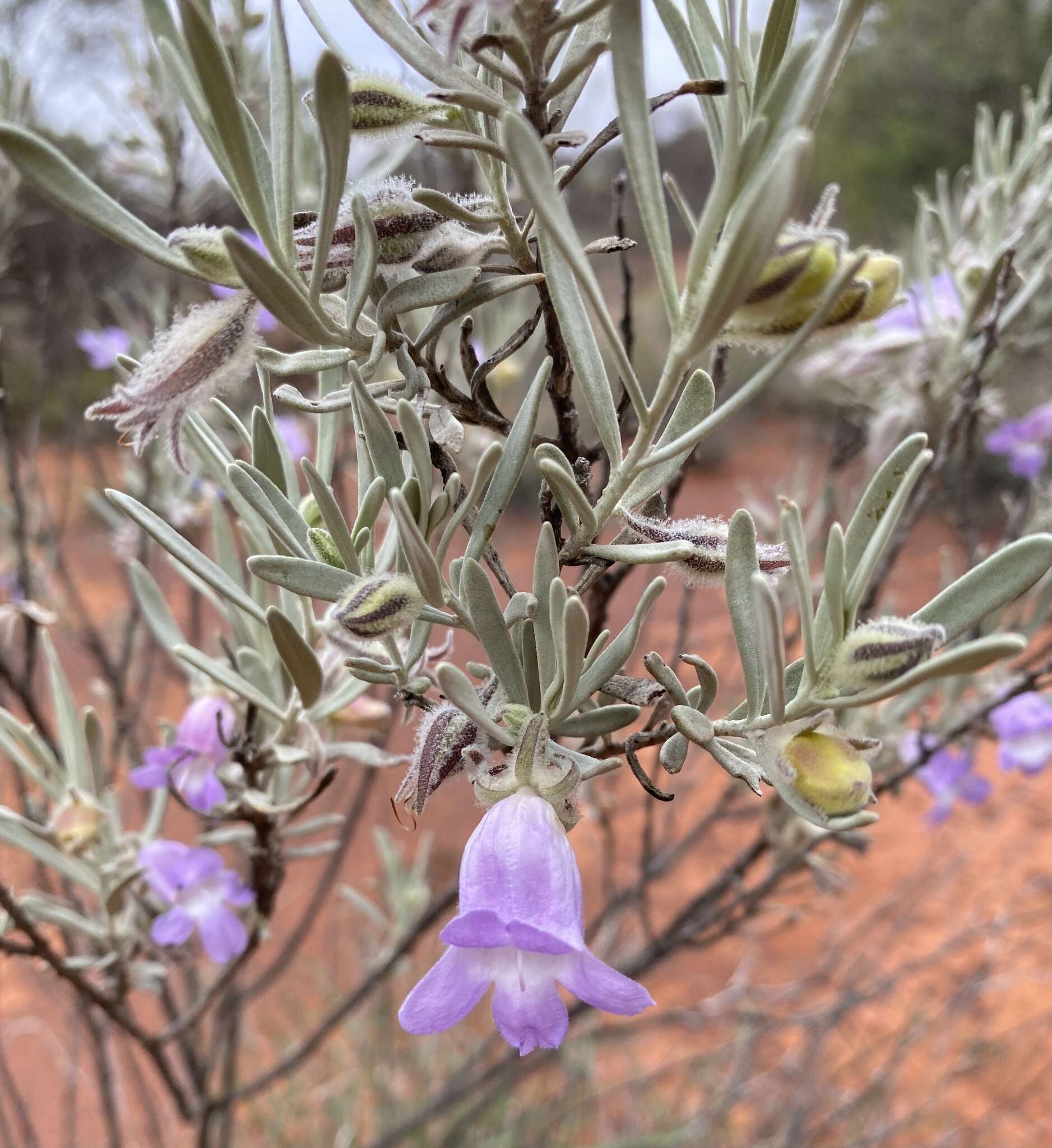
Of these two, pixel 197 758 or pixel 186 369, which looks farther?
pixel 197 758

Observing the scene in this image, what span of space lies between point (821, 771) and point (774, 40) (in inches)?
13.0

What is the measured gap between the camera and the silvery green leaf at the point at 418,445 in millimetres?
393

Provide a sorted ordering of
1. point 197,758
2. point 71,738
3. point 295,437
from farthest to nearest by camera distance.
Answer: point 295,437 < point 71,738 < point 197,758

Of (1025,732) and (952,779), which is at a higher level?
(1025,732)

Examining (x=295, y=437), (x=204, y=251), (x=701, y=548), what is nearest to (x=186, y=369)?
(x=204, y=251)

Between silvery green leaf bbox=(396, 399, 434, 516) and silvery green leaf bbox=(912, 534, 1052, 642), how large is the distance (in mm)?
243

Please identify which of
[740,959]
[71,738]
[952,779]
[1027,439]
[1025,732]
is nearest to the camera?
[71,738]

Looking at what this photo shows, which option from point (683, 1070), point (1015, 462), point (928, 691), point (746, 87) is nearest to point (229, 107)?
point (746, 87)

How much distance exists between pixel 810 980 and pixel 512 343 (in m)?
1.95

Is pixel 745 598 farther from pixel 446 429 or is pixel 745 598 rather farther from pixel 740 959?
pixel 740 959

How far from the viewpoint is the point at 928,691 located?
3.47ft

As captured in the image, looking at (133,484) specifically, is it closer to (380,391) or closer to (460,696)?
(380,391)

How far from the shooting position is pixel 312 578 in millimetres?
466

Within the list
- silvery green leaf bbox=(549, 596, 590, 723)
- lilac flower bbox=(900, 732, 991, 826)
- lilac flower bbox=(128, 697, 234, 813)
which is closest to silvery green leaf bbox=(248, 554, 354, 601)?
silvery green leaf bbox=(549, 596, 590, 723)
